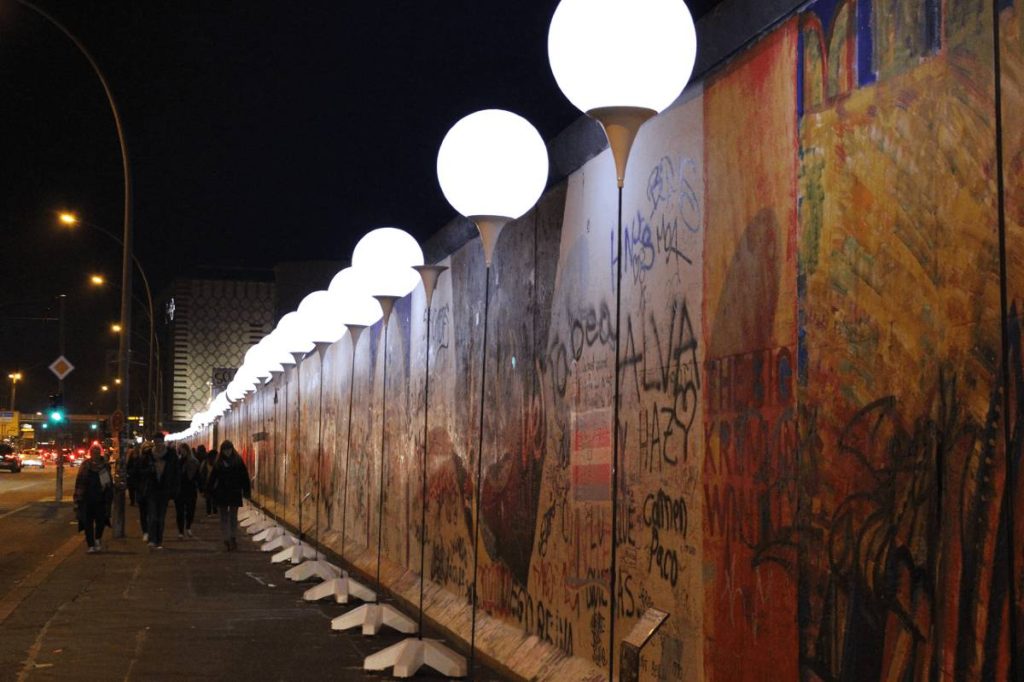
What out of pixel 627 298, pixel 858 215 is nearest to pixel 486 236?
pixel 627 298

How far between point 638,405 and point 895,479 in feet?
9.12

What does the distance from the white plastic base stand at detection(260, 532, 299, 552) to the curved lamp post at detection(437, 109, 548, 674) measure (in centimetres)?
1324

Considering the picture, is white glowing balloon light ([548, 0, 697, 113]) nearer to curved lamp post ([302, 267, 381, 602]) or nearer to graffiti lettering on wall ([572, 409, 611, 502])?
graffiti lettering on wall ([572, 409, 611, 502])

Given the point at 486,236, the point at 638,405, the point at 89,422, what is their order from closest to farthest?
the point at 638,405 < the point at 486,236 < the point at 89,422

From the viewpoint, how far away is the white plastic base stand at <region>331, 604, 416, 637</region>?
11.5 m

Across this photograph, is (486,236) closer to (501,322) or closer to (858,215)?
(501,322)

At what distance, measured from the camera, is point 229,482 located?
21.6 metres

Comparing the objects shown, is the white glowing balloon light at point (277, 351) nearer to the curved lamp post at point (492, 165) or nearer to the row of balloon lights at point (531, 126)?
the row of balloon lights at point (531, 126)

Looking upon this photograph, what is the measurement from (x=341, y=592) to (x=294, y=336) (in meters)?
5.62

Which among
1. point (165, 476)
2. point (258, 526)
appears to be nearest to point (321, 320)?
point (165, 476)

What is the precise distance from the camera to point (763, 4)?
18.7 feet

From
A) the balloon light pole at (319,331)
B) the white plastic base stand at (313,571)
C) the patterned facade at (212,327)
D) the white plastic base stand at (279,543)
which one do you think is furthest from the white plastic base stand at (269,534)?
the patterned facade at (212,327)

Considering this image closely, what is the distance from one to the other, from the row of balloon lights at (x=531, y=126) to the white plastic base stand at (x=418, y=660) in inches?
126

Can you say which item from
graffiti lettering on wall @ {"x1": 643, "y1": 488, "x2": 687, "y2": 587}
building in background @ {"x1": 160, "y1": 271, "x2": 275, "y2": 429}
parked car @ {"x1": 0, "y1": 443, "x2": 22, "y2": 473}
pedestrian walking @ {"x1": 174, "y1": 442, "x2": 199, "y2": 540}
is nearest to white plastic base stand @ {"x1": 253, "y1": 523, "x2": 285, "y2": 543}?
pedestrian walking @ {"x1": 174, "y1": 442, "x2": 199, "y2": 540}
